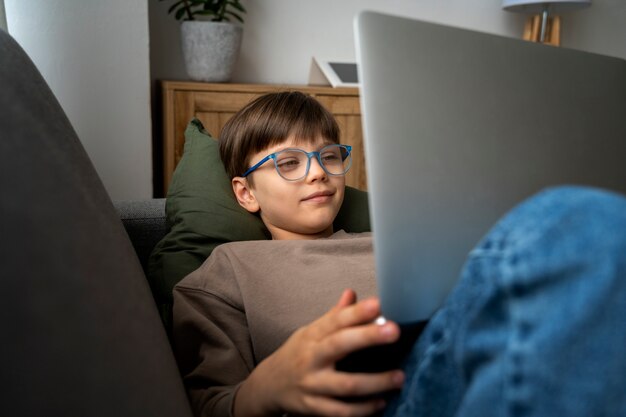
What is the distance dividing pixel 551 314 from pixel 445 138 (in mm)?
185

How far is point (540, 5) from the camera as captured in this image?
3002 mm

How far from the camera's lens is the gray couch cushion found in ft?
1.42

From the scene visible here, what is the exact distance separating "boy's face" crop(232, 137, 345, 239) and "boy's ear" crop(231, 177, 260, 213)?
0.03m

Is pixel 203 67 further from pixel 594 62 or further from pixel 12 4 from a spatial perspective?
pixel 594 62

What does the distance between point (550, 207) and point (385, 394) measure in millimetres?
240

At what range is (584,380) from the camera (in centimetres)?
39

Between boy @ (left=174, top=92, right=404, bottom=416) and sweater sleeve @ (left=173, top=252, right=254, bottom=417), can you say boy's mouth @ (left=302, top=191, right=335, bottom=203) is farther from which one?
sweater sleeve @ (left=173, top=252, right=254, bottom=417)

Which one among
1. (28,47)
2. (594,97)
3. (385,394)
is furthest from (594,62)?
(28,47)

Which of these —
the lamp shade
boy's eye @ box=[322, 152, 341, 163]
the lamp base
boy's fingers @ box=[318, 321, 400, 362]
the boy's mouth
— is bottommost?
boy's fingers @ box=[318, 321, 400, 362]

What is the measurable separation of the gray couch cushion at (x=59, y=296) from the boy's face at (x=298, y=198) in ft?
1.75

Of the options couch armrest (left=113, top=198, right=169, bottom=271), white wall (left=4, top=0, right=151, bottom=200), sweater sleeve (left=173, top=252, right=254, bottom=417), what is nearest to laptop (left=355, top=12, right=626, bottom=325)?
sweater sleeve (left=173, top=252, right=254, bottom=417)

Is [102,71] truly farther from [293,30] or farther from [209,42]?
[293,30]

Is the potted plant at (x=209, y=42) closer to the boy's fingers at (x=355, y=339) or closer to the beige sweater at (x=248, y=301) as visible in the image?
the beige sweater at (x=248, y=301)

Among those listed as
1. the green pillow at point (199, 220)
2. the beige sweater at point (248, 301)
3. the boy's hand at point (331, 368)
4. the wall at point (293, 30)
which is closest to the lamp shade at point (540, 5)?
the wall at point (293, 30)
